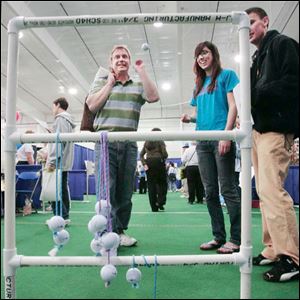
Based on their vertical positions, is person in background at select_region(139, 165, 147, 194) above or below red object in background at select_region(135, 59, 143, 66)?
below

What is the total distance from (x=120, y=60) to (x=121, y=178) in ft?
2.37

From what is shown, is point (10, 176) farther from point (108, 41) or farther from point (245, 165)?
point (108, 41)

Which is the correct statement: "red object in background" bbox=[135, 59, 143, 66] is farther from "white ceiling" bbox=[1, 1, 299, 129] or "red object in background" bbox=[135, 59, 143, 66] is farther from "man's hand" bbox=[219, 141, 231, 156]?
"white ceiling" bbox=[1, 1, 299, 129]

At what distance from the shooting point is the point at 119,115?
1909mm

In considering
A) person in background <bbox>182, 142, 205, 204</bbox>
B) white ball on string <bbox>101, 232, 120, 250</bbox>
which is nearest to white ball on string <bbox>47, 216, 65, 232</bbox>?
white ball on string <bbox>101, 232, 120, 250</bbox>

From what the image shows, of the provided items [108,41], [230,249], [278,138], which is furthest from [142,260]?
[108,41]

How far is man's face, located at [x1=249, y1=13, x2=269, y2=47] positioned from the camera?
1703 millimetres

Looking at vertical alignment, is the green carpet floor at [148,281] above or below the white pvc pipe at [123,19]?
below

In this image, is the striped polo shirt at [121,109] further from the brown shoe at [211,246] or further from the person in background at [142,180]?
the person in background at [142,180]

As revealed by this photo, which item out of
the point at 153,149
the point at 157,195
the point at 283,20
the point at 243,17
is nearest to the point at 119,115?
the point at 243,17

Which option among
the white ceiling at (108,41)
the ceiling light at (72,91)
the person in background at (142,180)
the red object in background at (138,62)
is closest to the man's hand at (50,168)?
the white ceiling at (108,41)

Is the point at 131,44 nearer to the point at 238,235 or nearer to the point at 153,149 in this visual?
the point at 153,149

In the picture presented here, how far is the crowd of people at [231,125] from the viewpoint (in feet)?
4.84

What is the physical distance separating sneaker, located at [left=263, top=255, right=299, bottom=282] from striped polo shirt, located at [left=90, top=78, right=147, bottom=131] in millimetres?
1075
